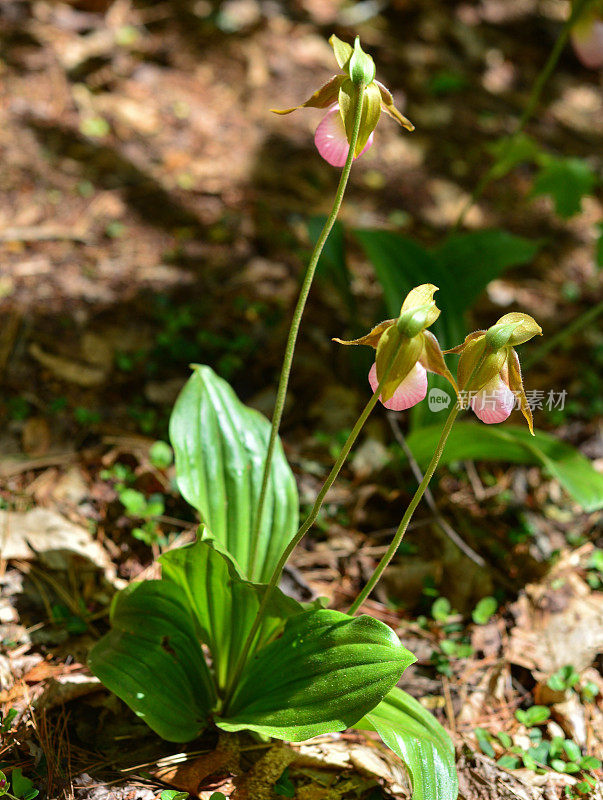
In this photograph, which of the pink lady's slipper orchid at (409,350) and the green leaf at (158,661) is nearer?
the pink lady's slipper orchid at (409,350)

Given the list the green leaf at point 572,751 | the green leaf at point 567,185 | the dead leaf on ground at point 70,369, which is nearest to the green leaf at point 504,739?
the green leaf at point 572,751

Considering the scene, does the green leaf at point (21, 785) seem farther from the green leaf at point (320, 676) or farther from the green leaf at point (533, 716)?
the green leaf at point (533, 716)

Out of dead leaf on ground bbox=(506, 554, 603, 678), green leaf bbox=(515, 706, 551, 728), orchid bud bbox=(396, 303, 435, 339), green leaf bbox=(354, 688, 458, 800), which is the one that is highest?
orchid bud bbox=(396, 303, 435, 339)

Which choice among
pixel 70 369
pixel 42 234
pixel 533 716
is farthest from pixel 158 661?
pixel 42 234

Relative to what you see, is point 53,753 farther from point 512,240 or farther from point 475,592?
point 512,240

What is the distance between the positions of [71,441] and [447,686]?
4.88ft

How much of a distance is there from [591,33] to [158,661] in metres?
2.74

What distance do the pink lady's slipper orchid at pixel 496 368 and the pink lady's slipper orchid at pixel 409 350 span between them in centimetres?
5

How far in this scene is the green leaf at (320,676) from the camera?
1.25m

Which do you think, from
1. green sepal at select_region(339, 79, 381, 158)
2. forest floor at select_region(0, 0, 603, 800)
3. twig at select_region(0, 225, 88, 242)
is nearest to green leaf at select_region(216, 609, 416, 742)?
forest floor at select_region(0, 0, 603, 800)

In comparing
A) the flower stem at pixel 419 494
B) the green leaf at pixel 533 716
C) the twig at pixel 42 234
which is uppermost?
the flower stem at pixel 419 494

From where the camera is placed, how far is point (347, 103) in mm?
1224

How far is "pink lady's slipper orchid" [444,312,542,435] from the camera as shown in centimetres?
115

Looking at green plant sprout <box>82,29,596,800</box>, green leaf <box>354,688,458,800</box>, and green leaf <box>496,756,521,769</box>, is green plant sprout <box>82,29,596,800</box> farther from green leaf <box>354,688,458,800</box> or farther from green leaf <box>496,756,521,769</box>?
green leaf <box>496,756,521,769</box>
